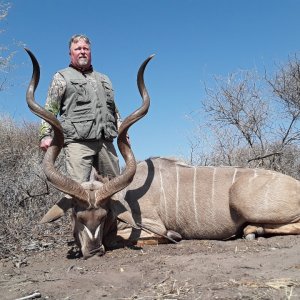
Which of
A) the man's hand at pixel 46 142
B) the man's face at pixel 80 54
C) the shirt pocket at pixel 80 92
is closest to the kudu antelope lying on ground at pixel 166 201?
the man's hand at pixel 46 142

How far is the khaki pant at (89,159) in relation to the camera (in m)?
4.05

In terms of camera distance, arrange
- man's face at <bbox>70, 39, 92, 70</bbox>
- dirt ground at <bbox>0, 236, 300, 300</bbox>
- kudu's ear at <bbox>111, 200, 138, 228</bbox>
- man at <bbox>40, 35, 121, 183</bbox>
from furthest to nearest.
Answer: man's face at <bbox>70, 39, 92, 70</bbox>
man at <bbox>40, 35, 121, 183</bbox>
kudu's ear at <bbox>111, 200, 138, 228</bbox>
dirt ground at <bbox>0, 236, 300, 300</bbox>

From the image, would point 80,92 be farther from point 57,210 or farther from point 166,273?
point 166,273

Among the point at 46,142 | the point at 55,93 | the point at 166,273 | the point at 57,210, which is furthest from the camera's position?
the point at 55,93

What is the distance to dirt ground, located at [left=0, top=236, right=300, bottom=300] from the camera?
92.1 inches

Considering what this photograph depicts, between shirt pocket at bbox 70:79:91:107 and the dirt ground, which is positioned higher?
shirt pocket at bbox 70:79:91:107

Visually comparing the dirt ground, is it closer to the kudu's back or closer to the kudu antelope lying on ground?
the kudu antelope lying on ground

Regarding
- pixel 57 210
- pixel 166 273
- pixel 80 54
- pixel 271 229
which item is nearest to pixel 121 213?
pixel 57 210

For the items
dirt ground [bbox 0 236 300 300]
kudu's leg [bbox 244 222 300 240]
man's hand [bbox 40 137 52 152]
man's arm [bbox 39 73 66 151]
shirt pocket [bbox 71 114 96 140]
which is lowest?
dirt ground [bbox 0 236 300 300]

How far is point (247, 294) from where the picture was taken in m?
2.21

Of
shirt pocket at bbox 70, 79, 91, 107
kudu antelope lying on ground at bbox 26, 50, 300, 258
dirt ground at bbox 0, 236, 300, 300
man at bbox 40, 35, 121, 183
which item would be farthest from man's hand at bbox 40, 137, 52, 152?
dirt ground at bbox 0, 236, 300, 300

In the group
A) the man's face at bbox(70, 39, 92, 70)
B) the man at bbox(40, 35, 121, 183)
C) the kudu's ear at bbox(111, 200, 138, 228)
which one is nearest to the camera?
the kudu's ear at bbox(111, 200, 138, 228)

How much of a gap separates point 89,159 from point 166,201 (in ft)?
2.60

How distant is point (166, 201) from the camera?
421cm
